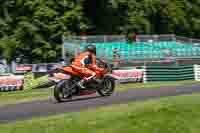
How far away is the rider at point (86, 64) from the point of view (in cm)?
1606

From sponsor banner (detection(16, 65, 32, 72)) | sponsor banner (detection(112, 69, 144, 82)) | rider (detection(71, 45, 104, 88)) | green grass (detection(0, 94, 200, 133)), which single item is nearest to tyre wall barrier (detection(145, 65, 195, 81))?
sponsor banner (detection(112, 69, 144, 82))

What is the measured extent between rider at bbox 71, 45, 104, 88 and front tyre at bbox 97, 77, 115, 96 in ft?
1.74

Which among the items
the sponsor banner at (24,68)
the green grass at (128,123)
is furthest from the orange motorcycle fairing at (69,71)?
the sponsor banner at (24,68)

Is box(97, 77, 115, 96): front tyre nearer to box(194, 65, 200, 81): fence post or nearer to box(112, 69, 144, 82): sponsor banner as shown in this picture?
box(112, 69, 144, 82): sponsor banner

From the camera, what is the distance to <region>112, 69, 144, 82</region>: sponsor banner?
27.0m

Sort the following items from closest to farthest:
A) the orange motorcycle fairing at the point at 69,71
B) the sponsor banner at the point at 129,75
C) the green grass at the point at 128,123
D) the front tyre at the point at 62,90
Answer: the green grass at the point at 128,123 < the front tyre at the point at 62,90 < the orange motorcycle fairing at the point at 69,71 < the sponsor banner at the point at 129,75

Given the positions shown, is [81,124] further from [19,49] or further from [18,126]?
[19,49]

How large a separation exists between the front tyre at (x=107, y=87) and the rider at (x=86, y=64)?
0.53 m

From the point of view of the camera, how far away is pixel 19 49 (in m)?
34.7

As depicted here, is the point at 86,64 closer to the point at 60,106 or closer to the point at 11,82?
the point at 60,106

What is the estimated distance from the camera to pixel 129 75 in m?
27.2

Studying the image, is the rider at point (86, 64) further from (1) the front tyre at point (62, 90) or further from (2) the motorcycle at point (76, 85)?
(1) the front tyre at point (62, 90)

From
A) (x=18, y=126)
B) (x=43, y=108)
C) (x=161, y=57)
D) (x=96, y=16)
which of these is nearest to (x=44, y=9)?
(x=96, y=16)

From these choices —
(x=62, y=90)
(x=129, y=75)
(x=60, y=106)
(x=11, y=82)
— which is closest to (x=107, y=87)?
(x=62, y=90)
